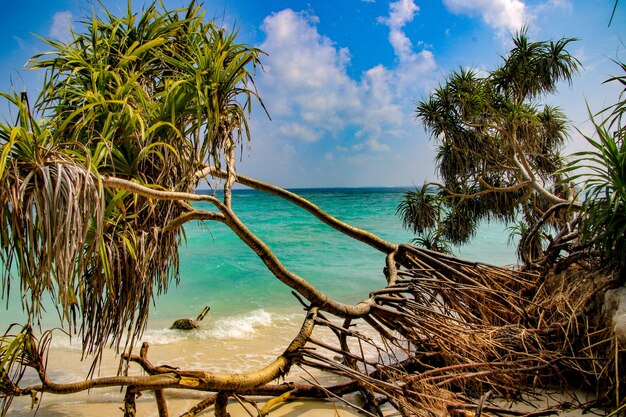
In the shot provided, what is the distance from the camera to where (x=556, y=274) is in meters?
3.66

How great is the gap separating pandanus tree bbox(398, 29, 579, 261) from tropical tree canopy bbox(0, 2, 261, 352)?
5125 mm

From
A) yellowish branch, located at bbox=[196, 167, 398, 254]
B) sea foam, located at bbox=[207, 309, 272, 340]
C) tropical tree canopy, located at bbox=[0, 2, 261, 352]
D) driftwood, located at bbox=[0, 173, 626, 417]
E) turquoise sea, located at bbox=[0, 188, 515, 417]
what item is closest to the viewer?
tropical tree canopy, located at bbox=[0, 2, 261, 352]

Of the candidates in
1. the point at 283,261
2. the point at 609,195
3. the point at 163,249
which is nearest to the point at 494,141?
the point at 609,195

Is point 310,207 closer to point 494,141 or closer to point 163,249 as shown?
point 163,249

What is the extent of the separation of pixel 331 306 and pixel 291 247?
13915 millimetres

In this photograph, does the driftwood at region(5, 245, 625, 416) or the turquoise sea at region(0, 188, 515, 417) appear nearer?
the driftwood at region(5, 245, 625, 416)

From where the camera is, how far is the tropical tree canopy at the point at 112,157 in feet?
4.99

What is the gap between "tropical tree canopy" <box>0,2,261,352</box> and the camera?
152 cm

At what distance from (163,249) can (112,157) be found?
81 centimetres

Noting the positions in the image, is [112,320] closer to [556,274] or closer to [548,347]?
[548,347]

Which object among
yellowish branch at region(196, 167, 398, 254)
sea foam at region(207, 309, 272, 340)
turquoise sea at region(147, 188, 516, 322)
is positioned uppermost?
yellowish branch at region(196, 167, 398, 254)

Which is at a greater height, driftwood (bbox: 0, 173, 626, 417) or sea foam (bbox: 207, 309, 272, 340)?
driftwood (bbox: 0, 173, 626, 417)

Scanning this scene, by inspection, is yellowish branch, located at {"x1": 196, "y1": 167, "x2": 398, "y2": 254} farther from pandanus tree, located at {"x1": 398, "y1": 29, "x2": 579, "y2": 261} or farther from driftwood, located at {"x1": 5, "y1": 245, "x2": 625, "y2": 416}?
pandanus tree, located at {"x1": 398, "y1": 29, "x2": 579, "y2": 261}

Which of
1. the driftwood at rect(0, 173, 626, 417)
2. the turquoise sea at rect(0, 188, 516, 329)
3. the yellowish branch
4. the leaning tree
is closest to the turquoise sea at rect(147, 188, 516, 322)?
the turquoise sea at rect(0, 188, 516, 329)
